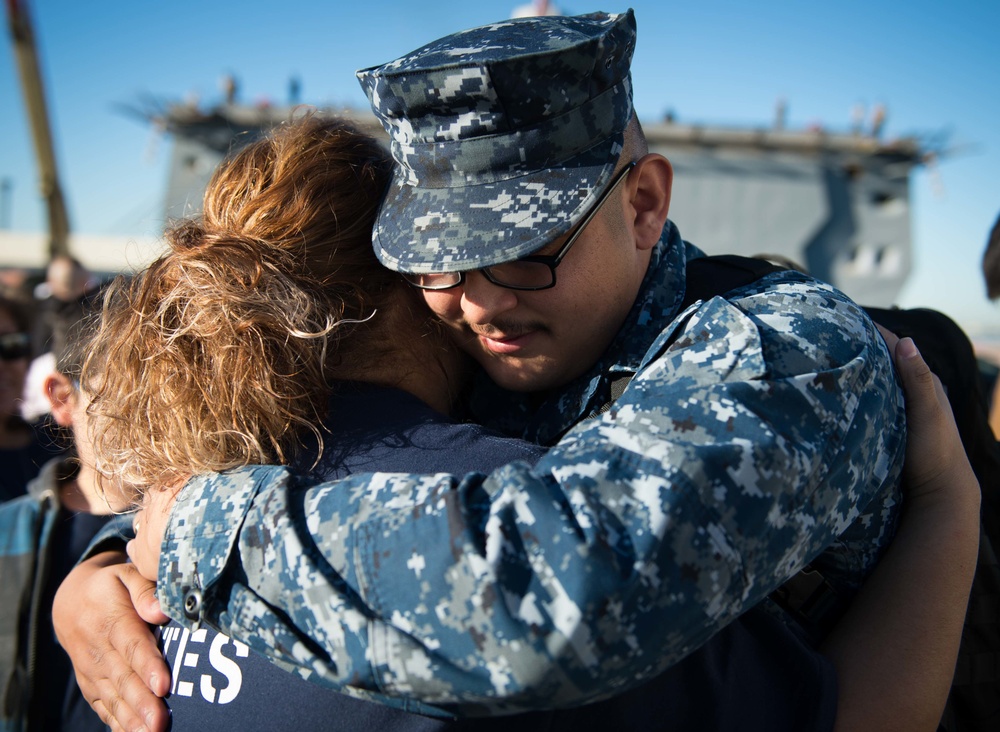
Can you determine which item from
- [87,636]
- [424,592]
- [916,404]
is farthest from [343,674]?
[916,404]

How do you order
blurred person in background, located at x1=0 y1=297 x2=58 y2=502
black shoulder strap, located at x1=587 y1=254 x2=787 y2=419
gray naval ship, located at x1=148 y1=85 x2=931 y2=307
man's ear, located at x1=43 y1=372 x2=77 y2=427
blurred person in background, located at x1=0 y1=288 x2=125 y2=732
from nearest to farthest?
1. black shoulder strap, located at x1=587 y1=254 x2=787 y2=419
2. blurred person in background, located at x1=0 y1=288 x2=125 y2=732
3. man's ear, located at x1=43 y1=372 x2=77 y2=427
4. blurred person in background, located at x1=0 y1=297 x2=58 y2=502
5. gray naval ship, located at x1=148 y1=85 x2=931 y2=307

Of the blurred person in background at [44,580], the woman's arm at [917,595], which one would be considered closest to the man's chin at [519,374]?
the woman's arm at [917,595]

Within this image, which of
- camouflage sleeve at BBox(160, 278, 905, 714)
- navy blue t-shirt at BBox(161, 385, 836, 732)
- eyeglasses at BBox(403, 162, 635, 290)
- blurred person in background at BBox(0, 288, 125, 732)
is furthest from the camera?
blurred person in background at BBox(0, 288, 125, 732)

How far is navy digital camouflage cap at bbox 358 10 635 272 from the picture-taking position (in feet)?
4.66

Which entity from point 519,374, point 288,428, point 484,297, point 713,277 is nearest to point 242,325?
point 288,428

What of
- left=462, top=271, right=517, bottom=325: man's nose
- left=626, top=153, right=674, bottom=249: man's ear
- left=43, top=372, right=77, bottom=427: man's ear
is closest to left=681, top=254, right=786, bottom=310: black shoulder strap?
left=626, top=153, right=674, bottom=249: man's ear

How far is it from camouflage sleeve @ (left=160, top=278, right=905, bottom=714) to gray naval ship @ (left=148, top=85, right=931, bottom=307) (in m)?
13.1

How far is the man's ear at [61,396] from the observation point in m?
2.13

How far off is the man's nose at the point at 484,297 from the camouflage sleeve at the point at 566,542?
383 mm

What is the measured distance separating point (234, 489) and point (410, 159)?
761 mm

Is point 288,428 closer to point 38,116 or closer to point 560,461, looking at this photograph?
point 560,461

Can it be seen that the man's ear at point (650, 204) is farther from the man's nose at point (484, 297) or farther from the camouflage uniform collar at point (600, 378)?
the man's nose at point (484, 297)

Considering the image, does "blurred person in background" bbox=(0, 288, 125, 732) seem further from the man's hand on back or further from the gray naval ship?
the gray naval ship

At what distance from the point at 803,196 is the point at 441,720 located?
14198mm
